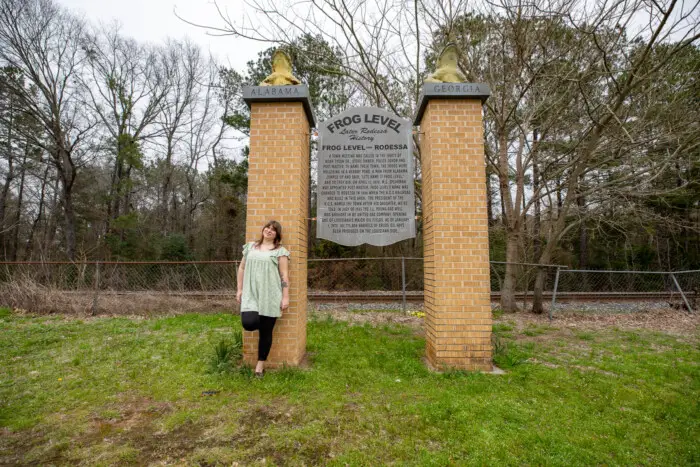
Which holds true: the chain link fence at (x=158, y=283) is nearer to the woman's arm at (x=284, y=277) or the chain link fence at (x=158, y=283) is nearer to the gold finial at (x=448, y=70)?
the woman's arm at (x=284, y=277)

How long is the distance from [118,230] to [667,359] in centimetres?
2339

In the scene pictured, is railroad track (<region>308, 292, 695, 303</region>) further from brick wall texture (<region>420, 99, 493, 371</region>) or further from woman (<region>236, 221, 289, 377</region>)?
woman (<region>236, 221, 289, 377</region>)

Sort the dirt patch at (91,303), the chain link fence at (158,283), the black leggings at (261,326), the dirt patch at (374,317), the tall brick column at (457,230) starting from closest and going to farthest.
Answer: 1. the black leggings at (261,326)
2. the tall brick column at (457,230)
3. the dirt patch at (374,317)
4. the dirt patch at (91,303)
5. the chain link fence at (158,283)

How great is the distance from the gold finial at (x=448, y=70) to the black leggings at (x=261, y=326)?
11.6 feet

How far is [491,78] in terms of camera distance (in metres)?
8.32

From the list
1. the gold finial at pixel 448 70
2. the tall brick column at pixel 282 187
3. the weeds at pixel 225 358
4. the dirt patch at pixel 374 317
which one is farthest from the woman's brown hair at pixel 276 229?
the dirt patch at pixel 374 317

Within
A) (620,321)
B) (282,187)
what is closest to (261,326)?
(282,187)

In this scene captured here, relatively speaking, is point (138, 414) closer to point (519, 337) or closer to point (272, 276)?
point (272, 276)

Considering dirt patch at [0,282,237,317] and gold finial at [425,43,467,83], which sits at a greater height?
gold finial at [425,43,467,83]

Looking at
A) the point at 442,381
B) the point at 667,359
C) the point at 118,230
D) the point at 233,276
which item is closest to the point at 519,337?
the point at 667,359

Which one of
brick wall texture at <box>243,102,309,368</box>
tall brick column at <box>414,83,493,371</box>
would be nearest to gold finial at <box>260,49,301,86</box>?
brick wall texture at <box>243,102,309,368</box>

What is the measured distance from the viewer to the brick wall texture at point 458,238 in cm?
416

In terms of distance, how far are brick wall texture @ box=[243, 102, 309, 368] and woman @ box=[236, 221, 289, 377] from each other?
11.2 inches

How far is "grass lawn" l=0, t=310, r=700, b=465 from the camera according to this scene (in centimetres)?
252
